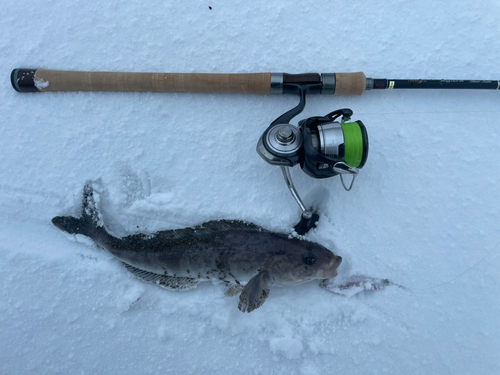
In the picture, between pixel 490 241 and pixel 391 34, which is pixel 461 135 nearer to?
pixel 490 241

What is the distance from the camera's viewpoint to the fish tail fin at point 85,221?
2316 mm

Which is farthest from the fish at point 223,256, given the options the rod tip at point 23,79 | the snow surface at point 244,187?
the rod tip at point 23,79

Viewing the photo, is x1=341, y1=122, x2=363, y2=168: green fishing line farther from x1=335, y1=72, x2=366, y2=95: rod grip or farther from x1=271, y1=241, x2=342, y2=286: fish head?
x1=271, y1=241, x2=342, y2=286: fish head

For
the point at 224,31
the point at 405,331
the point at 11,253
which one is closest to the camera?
the point at 405,331

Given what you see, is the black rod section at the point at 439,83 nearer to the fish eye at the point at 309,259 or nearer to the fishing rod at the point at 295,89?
the fishing rod at the point at 295,89

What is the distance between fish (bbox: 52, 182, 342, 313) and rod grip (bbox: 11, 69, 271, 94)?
93 centimetres

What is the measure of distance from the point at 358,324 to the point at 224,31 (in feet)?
8.26

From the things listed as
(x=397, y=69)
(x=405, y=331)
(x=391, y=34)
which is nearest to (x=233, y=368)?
(x=405, y=331)

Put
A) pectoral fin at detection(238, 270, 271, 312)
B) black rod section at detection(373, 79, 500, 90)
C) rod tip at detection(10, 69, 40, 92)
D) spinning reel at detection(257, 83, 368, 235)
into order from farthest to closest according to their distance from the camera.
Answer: rod tip at detection(10, 69, 40, 92) < black rod section at detection(373, 79, 500, 90) < pectoral fin at detection(238, 270, 271, 312) < spinning reel at detection(257, 83, 368, 235)

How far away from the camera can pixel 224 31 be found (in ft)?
8.26

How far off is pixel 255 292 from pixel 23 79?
2415 millimetres

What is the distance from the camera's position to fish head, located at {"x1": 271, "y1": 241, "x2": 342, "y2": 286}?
2.16 m

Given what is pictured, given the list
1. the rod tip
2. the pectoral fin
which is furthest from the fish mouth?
the rod tip

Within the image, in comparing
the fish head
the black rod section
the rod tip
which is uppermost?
the black rod section
